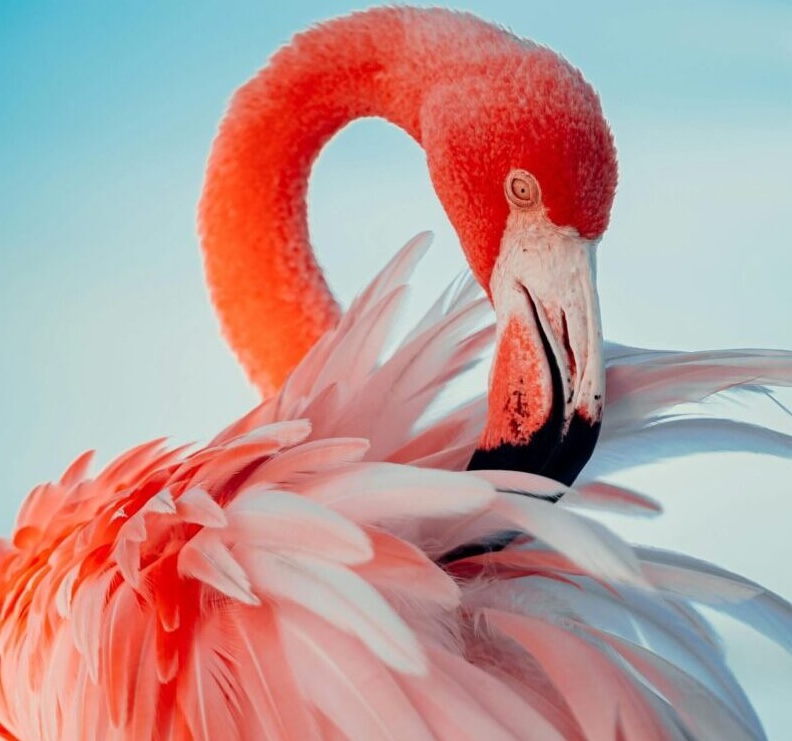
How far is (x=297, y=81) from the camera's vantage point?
1.46 meters

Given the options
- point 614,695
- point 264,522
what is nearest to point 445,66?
point 264,522

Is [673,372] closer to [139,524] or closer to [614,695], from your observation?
[614,695]

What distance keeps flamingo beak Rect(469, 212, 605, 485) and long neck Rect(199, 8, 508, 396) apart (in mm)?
333

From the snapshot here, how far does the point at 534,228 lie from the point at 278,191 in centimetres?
42

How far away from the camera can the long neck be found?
4.72 ft

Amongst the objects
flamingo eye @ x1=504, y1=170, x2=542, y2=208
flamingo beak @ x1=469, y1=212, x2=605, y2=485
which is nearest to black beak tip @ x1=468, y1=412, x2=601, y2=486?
flamingo beak @ x1=469, y1=212, x2=605, y2=485

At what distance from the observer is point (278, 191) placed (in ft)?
4.86

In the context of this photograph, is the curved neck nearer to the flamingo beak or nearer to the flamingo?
the flamingo

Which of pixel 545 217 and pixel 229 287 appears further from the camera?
pixel 229 287

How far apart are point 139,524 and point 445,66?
66 cm

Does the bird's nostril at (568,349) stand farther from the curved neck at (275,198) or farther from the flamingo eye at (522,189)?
the curved neck at (275,198)

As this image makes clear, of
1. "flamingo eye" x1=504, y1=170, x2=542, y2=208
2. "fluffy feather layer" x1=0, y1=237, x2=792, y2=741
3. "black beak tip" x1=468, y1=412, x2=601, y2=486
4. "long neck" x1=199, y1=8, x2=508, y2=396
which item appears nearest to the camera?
"fluffy feather layer" x1=0, y1=237, x2=792, y2=741

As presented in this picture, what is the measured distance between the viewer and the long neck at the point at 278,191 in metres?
1.44

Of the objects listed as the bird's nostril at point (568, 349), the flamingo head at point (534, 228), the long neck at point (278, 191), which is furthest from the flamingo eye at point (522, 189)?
the long neck at point (278, 191)
